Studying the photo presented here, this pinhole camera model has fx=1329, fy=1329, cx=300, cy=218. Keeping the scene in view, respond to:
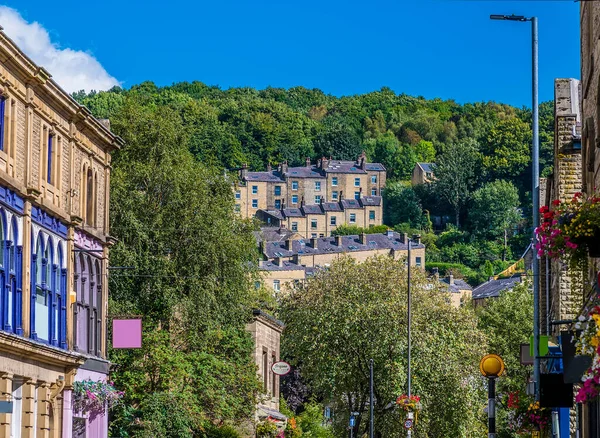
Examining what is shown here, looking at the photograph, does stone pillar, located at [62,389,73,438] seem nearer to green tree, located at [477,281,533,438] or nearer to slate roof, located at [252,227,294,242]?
green tree, located at [477,281,533,438]

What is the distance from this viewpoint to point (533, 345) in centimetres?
2864

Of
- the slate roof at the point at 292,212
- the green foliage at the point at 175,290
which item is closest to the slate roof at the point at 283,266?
the slate roof at the point at 292,212

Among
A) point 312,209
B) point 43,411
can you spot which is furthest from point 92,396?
point 312,209

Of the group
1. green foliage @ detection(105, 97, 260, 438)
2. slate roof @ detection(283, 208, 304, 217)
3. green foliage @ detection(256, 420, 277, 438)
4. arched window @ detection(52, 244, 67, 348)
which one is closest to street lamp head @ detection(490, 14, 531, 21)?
arched window @ detection(52, 244, 67, 348)

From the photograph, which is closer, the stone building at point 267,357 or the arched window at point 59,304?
the arched window at point 59,304

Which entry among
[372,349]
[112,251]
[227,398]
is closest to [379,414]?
[372,349]

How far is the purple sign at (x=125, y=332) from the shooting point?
37062 mm

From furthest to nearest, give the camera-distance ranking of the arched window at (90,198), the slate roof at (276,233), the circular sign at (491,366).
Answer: the slate roof at (276,233) < the arched window at (90,198) < the circular sign at (491,366)

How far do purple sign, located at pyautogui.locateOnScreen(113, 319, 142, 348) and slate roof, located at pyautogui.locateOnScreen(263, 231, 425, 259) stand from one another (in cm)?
12294

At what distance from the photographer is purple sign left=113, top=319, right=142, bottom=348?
37.1m

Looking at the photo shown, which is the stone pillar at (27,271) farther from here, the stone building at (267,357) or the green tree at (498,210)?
the green tree at (498,210)

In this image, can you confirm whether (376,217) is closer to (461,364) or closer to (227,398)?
(461,364)

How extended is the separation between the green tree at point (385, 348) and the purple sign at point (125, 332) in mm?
27467

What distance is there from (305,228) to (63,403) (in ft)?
519
